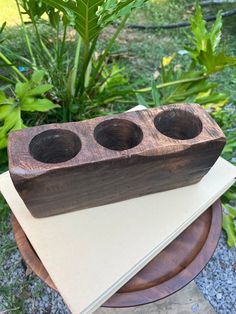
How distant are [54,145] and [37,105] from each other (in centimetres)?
42

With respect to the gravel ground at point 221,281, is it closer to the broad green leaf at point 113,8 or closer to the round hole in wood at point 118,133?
the round hole in wood at point 118,133

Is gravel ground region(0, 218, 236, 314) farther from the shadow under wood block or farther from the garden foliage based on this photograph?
the shadow under wood block

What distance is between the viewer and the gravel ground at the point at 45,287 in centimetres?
Result: 111

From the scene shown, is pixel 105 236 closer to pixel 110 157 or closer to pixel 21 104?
pixel 110 157

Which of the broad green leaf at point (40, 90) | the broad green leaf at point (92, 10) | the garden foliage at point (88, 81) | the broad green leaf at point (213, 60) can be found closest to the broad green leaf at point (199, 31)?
the garden foliage at point (88, 81)

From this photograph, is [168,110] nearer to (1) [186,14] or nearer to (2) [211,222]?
(2) [211,222]

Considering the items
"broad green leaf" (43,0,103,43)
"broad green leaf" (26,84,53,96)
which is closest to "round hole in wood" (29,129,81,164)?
"broad green leaf" (43,0,103,43)

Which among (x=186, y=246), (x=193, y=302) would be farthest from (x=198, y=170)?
(x=193, y=302)

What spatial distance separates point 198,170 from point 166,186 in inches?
3.5

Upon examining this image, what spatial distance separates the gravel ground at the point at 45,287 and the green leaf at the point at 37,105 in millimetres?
504

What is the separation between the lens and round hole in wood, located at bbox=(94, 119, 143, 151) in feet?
2.43

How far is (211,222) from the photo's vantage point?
859mm

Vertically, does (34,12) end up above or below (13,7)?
above

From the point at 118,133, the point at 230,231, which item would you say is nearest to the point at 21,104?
the point at 118,133
